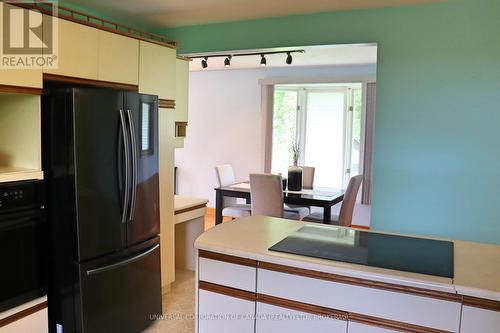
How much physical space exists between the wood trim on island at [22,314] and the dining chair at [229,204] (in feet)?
9.91

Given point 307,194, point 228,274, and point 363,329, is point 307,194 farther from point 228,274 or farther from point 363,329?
point 363,329

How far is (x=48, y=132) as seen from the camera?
234cm

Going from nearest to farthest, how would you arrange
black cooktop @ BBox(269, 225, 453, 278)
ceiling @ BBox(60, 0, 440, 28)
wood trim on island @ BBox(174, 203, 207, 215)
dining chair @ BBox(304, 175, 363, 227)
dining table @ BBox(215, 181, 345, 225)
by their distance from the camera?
1. black cooktop @ BBox(269, 225, 453, 278)
2. ceiling @ BBox(60, 0, 440, 28)
3. wood trim on island @ BBox(174, 203, 207, 215)
4. dining table @ BBox(215, 181, 345, 225)
5. dining chair @ BBox(304, 175, 363, 227)

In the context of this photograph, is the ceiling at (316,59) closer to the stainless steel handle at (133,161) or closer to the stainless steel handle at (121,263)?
the stainless steel handle at (133,161)

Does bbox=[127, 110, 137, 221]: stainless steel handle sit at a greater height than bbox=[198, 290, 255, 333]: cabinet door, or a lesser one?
greater

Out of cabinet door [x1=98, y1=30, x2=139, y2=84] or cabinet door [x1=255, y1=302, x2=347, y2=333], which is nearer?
cabinet door [x1=255, y1=302, x2=347, y2=333]

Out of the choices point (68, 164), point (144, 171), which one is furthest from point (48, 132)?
point (144, 171)

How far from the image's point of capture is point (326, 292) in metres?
1.82

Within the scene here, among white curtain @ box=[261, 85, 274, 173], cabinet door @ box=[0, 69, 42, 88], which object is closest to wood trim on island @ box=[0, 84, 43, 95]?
cabinet door @ box=[0, 69, 42, 88]

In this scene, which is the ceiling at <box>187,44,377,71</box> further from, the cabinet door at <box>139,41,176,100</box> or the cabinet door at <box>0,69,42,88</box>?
the cabinet door at <box>0,69,42,88</box>

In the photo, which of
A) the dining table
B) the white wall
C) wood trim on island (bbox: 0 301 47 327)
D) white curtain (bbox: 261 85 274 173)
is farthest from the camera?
the white wall

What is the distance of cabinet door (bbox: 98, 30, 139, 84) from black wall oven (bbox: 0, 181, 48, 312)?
902 mm

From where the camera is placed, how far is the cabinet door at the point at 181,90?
367 cm

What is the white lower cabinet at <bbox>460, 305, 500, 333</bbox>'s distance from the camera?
1555mm
